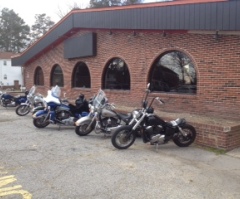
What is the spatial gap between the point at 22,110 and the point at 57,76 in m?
3.85

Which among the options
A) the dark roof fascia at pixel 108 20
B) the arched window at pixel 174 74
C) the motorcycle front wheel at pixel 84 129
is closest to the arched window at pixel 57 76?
the dark roof fascia at pixel 108 20

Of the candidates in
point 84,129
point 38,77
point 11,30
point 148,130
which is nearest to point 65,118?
point 84,129

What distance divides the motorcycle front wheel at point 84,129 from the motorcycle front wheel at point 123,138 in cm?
156

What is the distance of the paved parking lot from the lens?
4578 mm

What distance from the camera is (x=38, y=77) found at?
707 inches

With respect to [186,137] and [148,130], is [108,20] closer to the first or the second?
[148,130]

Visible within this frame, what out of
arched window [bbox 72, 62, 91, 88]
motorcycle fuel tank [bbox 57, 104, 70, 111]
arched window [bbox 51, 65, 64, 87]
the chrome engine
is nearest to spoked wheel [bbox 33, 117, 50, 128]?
the chrome engine

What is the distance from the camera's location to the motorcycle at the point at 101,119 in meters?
8.23

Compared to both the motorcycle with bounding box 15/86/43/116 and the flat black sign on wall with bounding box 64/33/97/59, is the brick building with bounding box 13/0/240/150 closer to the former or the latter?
the flat black sign on wall with bounding box 64/33/97/59

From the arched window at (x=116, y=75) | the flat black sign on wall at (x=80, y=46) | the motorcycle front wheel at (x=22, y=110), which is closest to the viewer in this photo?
the arched window at (x=116, y=75)

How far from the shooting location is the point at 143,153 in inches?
267

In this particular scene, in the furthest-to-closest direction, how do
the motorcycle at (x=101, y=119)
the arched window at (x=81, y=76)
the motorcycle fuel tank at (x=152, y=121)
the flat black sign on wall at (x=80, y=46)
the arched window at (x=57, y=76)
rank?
the arched window at (x=57, y=76) < the arched window at (x=81, y=76) < the flat black sign on wall at (x=80, y=46) < the motorcycle at (x=101, y=119) < the motorcycle fuel tank at (x=152, y=121)

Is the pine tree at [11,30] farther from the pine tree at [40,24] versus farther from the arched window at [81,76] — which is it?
the arched window at [81,76]

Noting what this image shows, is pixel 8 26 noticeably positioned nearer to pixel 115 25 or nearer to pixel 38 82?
pixel 38 82
